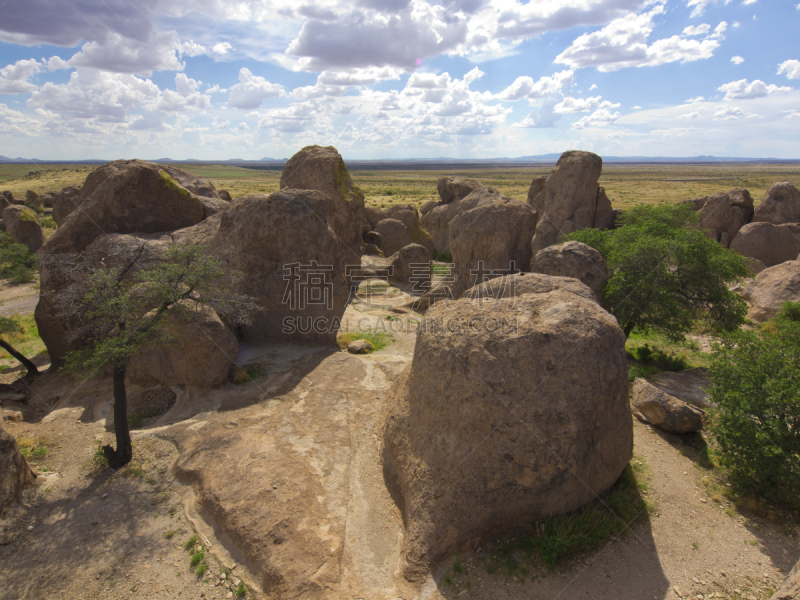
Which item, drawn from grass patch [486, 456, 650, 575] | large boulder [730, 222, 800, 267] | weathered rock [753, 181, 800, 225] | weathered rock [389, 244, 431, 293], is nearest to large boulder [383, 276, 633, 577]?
grass patch [486, 456, 650, 575]

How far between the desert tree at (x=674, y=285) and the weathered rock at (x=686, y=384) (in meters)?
1.27

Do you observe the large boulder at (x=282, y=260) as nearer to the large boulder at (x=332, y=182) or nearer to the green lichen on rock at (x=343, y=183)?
the large boulder at (x=332, y=182)

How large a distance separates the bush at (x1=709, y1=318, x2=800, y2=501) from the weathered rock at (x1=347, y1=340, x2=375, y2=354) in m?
9.99

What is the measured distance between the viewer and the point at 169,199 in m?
17.8

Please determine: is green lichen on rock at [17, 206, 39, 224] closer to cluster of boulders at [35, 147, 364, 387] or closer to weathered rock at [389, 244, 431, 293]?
cluster of boulders at [35, 147, 364, 387]

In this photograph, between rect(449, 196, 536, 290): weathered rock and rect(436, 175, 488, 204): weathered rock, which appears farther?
rect(436, 175, 488, 204): weathered rock

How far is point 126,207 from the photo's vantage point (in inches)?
667

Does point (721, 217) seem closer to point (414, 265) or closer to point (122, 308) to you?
point (414, 265)

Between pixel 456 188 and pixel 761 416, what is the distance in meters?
27.6

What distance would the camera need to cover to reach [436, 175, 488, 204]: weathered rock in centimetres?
3291

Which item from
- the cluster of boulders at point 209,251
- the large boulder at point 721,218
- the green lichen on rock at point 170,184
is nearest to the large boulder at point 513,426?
the cluster of boulders at point 209,251

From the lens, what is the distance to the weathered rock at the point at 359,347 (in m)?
15.6

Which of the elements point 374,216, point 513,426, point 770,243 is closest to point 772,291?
point 770,243

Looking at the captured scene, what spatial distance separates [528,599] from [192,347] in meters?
9.78
